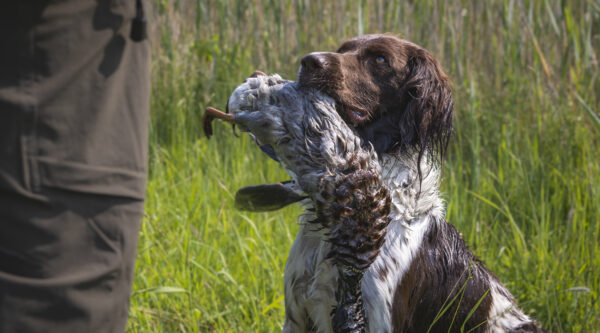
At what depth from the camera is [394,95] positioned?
8.37 ft

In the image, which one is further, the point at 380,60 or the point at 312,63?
the point at 380,60

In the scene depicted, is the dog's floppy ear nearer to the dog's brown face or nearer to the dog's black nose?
the dog's brown face

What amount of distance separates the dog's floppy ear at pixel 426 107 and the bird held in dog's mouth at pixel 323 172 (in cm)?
56

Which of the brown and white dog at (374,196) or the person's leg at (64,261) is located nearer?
the person's leg at (64,261)

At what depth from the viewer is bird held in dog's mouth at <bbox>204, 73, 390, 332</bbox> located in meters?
1.78

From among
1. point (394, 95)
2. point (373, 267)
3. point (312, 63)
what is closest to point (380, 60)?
point (394, 95)

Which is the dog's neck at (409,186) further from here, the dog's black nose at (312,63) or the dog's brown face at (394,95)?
the dog's black nose at (312,63)

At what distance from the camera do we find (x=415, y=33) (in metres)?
4.93

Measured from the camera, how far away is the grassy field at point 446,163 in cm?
300

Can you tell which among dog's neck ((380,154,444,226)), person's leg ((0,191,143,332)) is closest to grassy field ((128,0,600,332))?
dog's neck ((380,154,444,226))

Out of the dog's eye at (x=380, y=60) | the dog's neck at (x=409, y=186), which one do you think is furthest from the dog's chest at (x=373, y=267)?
the dog's eye at (x=380, y=60)

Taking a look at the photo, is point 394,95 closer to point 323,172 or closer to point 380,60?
point 380,60

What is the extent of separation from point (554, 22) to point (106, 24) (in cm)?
358

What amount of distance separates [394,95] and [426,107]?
14 centimetres
